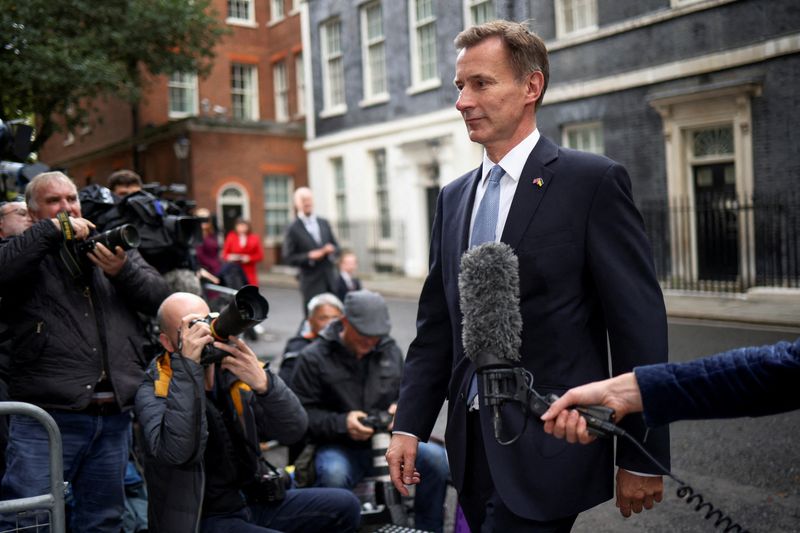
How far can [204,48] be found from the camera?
22344 mm

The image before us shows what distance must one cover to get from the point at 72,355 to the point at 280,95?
26.0 metres

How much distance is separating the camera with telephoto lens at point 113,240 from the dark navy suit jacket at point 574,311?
6.75 ft

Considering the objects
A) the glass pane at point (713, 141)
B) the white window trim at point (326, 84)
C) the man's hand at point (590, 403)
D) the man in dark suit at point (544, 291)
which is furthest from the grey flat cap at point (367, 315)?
the white window trim at point (326, 84)

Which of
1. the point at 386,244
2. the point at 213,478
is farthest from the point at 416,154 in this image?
the point at 213,478

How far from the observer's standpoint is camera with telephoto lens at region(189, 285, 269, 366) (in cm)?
287

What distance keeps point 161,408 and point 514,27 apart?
2079 mm

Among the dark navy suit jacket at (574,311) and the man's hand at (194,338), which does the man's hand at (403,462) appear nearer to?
the dark navy suit jacket at (574,311)

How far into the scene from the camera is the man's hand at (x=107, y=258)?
141 inches

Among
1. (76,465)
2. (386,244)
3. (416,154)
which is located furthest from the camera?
(386,244)

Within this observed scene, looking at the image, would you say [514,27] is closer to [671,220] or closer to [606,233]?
[606,233]

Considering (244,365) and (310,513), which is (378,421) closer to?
(310,513)

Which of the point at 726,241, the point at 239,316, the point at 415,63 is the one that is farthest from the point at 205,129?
the point at 239,316

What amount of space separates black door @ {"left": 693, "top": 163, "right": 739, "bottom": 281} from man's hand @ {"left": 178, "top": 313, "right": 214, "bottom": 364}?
12.1m

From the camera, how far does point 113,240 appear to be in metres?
3.58
